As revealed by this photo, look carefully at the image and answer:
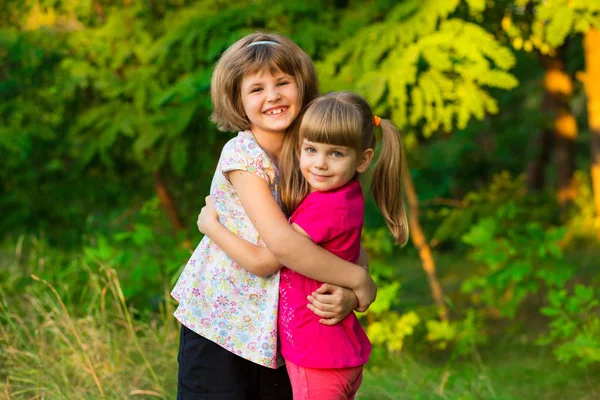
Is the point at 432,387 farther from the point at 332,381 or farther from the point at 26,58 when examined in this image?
the point at 26,58

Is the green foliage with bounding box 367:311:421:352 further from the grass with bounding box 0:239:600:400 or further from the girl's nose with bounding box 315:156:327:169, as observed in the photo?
the girl's nose with bounding box 315:156:327:169

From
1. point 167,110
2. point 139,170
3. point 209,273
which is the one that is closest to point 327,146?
point 209,273

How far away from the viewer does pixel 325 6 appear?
17.2ft

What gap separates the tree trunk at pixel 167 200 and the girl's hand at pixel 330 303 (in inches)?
153

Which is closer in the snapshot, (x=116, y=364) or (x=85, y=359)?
(x=85, y=359)

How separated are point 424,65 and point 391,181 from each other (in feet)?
6.91

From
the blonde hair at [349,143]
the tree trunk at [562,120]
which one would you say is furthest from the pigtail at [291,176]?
the tree trunk at [562,120]

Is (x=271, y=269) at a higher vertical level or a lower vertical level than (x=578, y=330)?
higher

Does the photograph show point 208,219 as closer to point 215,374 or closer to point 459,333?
point 215,374

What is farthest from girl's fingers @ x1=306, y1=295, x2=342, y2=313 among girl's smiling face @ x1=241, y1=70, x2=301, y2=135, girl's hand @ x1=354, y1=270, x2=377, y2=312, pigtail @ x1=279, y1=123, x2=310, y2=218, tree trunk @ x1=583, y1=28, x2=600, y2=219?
tree trunk @ x1=583, y1=28, x2=600, y2=219

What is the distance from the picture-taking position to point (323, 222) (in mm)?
2344

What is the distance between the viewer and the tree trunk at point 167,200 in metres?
6.17

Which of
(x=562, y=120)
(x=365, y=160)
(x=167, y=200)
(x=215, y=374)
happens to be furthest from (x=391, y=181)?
(x=562, y=120)

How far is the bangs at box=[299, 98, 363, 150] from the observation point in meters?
2.33
